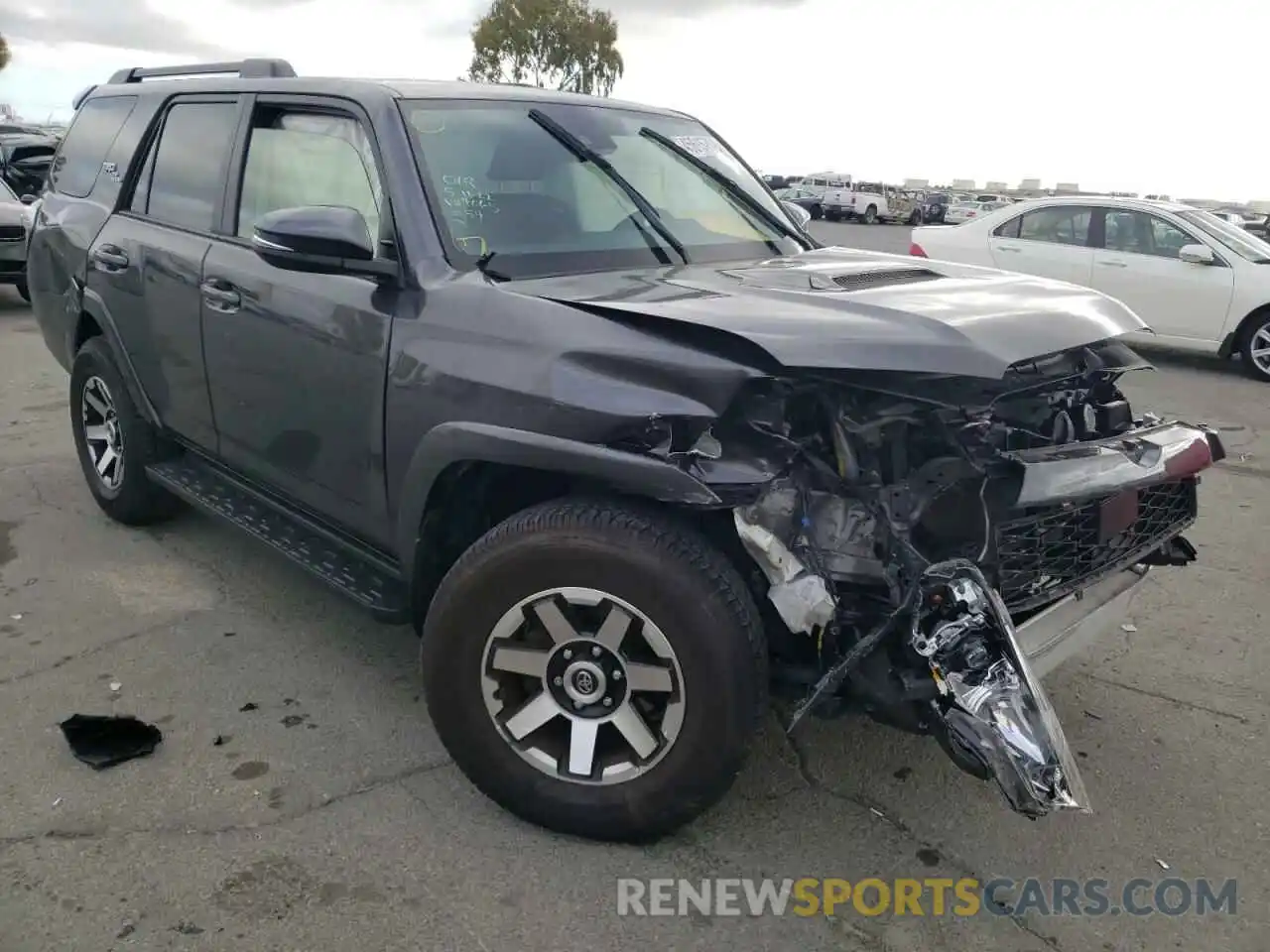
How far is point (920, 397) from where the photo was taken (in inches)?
99.3

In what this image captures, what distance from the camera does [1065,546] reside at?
278cm

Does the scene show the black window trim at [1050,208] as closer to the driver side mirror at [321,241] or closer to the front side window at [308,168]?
the front side window at [308,168]

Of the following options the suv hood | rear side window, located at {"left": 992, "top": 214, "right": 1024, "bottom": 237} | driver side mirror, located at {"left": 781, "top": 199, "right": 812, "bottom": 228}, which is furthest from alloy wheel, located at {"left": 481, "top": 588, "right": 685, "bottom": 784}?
rear side window, located at {"left": 992, "top": 214, "right": 1024, "bottom": 237}

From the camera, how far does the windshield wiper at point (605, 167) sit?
3486 millimetres

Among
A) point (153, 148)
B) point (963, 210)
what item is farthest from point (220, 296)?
point (963, 210)

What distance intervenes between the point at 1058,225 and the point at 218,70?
28.2 feet

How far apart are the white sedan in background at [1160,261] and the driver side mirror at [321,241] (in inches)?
316

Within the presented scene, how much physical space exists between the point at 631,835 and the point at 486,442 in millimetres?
1092

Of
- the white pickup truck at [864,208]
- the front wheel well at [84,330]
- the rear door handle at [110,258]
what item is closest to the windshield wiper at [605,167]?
the rear door handle at [110,258]

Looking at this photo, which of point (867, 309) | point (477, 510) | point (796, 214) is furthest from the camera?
point (796, 214)

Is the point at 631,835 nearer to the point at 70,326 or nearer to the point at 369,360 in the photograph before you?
the point at 369,360

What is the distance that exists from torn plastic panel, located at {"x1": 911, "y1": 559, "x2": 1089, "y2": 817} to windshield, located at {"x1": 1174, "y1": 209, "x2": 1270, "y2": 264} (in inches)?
353

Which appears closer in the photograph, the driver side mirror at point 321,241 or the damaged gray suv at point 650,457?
the damaged gray suv at point 650,457

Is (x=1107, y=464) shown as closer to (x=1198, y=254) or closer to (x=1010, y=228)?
(x=1198, y=254)
